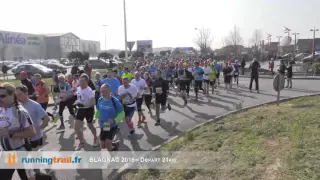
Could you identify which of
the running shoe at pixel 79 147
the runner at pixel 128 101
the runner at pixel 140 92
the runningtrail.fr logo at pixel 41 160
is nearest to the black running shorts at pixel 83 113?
the running shoe at pixel 79 147

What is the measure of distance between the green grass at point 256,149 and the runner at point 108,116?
104cm

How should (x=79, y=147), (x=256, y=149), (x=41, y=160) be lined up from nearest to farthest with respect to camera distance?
1. (x=41, y=160)
2. (x=256, y=149)
3. (x=79, y=147)

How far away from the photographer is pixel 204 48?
65.5 metres

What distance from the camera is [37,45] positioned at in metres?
96.8

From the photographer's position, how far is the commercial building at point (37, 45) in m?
82.6

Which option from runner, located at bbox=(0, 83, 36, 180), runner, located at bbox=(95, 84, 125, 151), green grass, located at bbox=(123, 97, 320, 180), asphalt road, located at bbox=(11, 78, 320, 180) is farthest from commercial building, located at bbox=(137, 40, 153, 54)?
runner, located at bbox=(0, 83, 36, 180)

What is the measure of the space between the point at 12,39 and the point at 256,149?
89908 millimetres

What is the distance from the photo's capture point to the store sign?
263 feet

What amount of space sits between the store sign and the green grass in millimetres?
82851

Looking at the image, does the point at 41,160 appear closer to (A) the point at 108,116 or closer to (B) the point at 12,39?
(A) the point at 108,116

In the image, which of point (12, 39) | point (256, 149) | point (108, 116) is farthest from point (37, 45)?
point (256, 149)

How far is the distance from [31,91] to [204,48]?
189 feet

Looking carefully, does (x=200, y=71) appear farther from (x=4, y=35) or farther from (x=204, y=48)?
(x=4, y=35)

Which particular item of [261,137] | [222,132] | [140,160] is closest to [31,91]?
[140,160]
